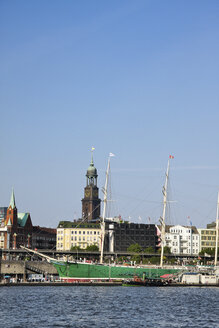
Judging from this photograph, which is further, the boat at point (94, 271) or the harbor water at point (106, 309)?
the boat at point (94, 271)

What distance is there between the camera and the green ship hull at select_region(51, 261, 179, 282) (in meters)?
161

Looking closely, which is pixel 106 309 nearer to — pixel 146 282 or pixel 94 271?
pixel 146 282

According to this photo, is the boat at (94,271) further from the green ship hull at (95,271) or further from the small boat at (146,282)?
the small boat at (146,282)

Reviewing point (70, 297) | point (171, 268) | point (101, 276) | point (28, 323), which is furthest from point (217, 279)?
point (28, 323)

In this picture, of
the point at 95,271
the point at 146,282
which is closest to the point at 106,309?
the point at 146,282

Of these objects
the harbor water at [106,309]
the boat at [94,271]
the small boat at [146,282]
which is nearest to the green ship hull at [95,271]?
the boat at [94,271]

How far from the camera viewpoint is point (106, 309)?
94.0 m

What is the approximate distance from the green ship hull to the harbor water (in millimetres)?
32063

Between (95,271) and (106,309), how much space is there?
68.4 m

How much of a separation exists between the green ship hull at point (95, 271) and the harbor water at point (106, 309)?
105 feet

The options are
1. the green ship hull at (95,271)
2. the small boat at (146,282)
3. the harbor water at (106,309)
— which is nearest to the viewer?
the harbor water at (106,309)

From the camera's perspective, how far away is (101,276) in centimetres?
16212

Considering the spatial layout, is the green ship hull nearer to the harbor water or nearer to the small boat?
the small boat

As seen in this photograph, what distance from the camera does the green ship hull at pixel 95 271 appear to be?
161m
